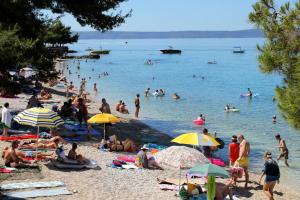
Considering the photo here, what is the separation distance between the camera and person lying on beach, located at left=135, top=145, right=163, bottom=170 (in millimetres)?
15430

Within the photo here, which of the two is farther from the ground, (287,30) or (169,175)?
(287,30)

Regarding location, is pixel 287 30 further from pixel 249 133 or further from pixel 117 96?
pixel 117 96

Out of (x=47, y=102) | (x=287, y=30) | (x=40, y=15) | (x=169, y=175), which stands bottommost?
(x=169, y=175)

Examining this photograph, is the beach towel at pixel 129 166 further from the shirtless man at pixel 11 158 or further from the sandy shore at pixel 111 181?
the shirtless man at pixel 11 158

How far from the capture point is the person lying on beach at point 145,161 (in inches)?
607

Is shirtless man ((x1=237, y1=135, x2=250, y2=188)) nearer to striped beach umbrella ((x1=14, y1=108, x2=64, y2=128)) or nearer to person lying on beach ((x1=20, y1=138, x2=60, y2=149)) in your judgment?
striped beach umbrella ((x1=14, y1=108, x2=64, y2=128))

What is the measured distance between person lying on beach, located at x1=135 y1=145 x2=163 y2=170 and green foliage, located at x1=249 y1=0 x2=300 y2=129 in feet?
19.9

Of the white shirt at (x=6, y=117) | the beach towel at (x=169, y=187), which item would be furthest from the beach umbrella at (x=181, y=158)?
the white shirt at (x=6, y=117)

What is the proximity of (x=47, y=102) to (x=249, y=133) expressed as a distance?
1432 cm

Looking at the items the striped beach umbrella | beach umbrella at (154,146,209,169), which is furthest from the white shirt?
beach umbrella at (154,146,209,169)

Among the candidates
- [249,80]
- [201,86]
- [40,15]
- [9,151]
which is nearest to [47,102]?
[40,15]

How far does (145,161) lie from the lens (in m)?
15.5

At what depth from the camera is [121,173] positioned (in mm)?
14438

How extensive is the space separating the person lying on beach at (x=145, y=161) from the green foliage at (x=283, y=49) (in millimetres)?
6068
